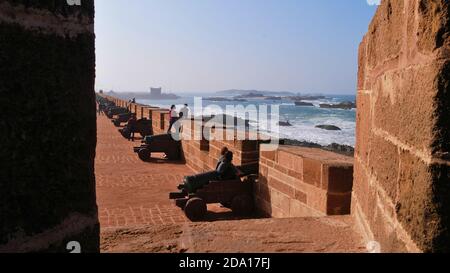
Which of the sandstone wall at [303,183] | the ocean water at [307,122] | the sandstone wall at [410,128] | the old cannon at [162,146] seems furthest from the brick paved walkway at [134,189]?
the ocean water at [307,122]

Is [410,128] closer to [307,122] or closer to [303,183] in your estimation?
[303,183]

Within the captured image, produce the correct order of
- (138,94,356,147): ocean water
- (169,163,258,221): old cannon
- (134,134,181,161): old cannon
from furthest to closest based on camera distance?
(138,94,356,147): ocean water, (134,134,181,161): old cannon, (169,163,258,221): old cannon

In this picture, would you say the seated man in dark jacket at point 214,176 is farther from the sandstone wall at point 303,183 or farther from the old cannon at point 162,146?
the old cannon at point 162,146

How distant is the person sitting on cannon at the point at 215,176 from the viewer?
277 inches

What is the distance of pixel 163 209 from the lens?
7.05 m

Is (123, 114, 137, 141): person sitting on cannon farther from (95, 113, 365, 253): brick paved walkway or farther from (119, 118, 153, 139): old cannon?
(95, 113, 365, 253): brick paved walkway

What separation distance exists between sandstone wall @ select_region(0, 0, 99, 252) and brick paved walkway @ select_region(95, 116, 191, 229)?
2.84 meters

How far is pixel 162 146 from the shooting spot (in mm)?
12273

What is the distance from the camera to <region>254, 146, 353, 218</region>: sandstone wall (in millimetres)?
4926

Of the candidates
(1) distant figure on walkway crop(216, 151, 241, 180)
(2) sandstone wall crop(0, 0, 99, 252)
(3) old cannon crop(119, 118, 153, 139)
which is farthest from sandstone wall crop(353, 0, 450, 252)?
(3) old cannon crop(119, 118, 153, 139)

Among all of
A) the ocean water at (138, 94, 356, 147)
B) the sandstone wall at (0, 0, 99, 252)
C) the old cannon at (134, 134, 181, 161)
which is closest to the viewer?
the sandstone wall at (0, 0, 99, 252)

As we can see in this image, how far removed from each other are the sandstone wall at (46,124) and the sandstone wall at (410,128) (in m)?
1.05
